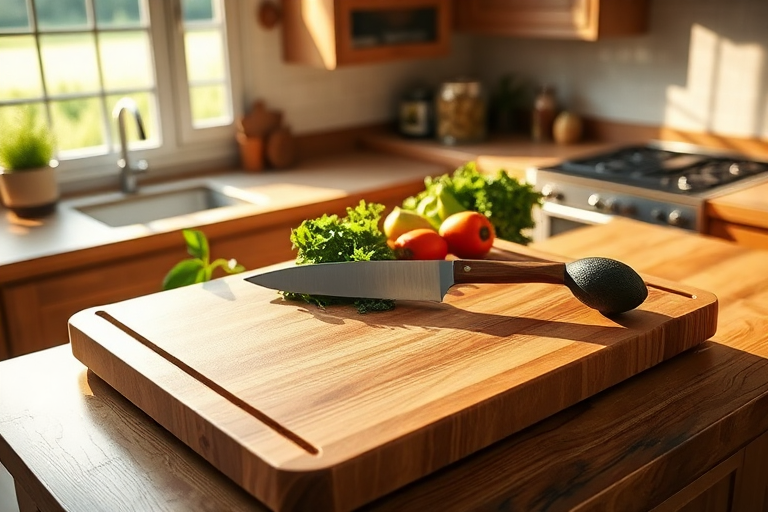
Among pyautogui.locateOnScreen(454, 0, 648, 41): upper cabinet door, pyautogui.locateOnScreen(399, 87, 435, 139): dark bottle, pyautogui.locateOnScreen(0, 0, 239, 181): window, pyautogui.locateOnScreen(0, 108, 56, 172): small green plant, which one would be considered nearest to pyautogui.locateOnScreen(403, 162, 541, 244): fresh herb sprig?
pyautogui.locateOnScreen(0, 108, 56, 172): small green plant

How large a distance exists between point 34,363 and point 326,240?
22.0 inches

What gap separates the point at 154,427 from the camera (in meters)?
1.22

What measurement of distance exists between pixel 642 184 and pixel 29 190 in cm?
198

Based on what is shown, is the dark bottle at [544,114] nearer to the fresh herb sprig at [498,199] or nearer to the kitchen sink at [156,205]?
the kitchen sink at [156,205]

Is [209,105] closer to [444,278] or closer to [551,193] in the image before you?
[551,193]

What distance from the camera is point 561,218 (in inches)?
117

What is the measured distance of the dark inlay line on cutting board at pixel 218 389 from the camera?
99 cm

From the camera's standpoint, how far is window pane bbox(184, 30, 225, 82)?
A: 3.16m

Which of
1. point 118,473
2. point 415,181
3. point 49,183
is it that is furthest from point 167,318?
point 415,181

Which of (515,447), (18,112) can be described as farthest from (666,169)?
(18,112)

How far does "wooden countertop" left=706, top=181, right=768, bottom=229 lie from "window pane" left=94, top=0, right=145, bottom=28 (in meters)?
2.08

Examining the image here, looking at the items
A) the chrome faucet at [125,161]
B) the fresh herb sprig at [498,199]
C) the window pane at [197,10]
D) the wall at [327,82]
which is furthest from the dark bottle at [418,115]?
the fresh herb sprig at [498,199]

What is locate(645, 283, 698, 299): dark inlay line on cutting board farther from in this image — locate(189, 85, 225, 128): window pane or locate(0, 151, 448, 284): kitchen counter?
locate(189, 85, 225, 128): window pane

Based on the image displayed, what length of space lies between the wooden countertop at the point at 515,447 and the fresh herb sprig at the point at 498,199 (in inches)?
20.6
